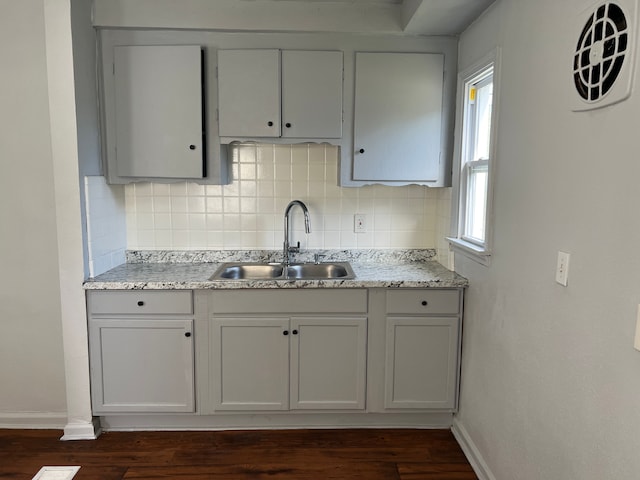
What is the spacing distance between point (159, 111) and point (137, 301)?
104cm

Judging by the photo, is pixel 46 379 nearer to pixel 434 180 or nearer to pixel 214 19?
pixel 214 19

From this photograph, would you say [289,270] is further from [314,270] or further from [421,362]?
[421,362]

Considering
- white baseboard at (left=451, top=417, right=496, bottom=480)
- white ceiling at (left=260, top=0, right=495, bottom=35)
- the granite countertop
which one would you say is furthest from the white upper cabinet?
white baseboard at (left=451, top=417, right=496, bottom=480)

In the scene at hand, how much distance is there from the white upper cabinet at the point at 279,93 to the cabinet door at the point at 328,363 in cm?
108

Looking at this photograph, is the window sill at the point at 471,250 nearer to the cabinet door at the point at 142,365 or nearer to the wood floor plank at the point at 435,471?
the wood floor plank at the point at 435,471

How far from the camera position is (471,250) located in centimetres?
221

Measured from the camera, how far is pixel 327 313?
2348 millimetres

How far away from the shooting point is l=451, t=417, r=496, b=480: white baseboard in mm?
2043

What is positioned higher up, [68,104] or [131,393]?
[68,104]

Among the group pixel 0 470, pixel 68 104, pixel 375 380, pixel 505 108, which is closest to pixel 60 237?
pixel 68 104

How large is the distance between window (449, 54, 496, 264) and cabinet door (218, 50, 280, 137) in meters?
1.04

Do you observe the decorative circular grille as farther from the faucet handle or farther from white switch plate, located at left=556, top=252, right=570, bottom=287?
the faucet handle

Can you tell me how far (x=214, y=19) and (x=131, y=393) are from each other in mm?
2076

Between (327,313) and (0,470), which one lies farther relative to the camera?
(327,313)
